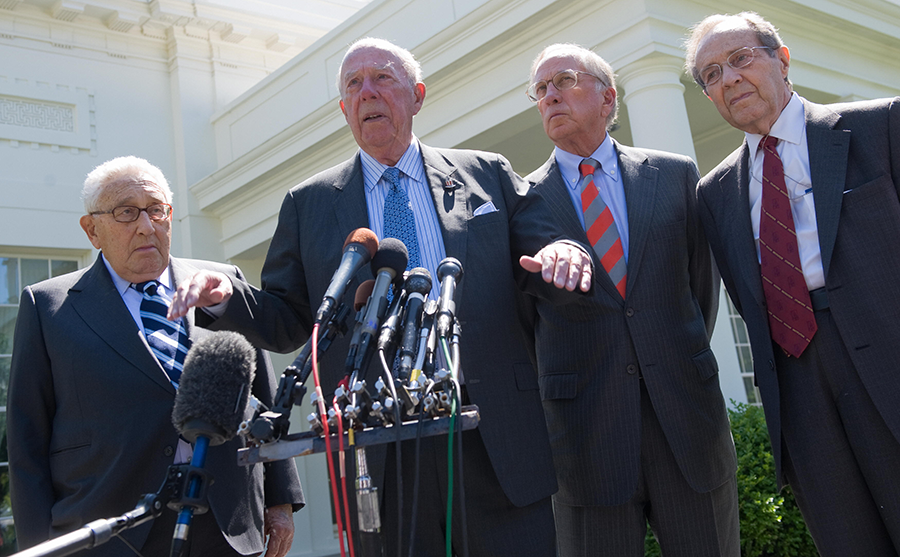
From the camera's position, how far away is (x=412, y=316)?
1.68 meters

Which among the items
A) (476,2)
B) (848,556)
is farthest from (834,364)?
(476,2)

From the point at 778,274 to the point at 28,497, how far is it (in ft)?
8.48

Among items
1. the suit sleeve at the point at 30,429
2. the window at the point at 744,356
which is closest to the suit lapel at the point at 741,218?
the suit sleeve at the point at 30,429

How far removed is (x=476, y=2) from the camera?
720cm

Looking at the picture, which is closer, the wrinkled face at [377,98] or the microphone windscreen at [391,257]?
the microphone windscreen at [391,257]

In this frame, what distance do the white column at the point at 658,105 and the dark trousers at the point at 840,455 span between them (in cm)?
347

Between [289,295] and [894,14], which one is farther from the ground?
[894,14]

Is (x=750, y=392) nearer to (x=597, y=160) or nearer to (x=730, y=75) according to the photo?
(x=597, y=160)

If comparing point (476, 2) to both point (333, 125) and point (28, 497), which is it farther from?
point (28, 497)

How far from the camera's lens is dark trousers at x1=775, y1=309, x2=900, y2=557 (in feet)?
7.61

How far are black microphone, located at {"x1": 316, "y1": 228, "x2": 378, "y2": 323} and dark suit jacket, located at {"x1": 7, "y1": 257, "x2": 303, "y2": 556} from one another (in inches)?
47.1

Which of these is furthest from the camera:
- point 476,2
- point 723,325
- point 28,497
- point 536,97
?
point 476,2

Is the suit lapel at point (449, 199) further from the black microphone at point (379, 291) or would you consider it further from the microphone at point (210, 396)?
the microphone at point (210, 396)

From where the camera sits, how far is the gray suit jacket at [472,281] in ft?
7.07
